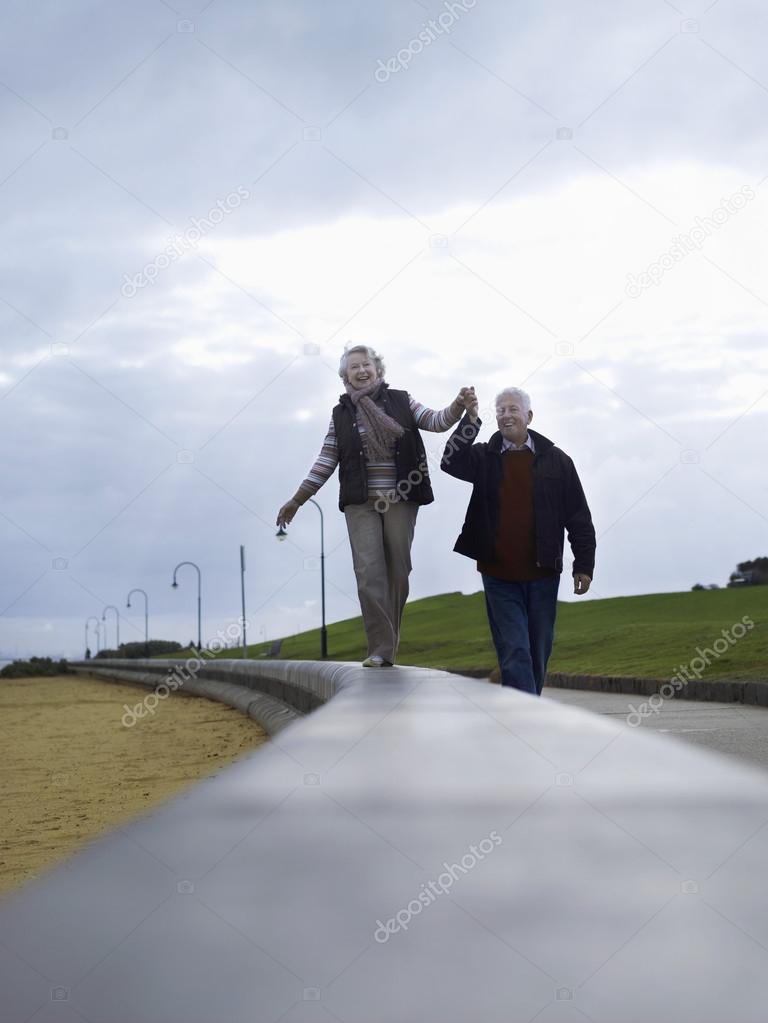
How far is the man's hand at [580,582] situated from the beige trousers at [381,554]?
46.5 inches

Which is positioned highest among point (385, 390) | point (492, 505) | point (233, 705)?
point (385, 390)

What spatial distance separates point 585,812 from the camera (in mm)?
2363

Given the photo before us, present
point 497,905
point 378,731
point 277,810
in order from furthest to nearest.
Answer: point 378,731 < point 277,810 < point 497,905

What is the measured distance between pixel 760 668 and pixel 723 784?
14026 mm

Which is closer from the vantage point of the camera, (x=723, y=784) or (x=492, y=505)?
(x=723, y=784)

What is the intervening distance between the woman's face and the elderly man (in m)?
0.94

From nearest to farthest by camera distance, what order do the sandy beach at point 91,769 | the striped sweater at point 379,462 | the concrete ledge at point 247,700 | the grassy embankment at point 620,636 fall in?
1. the sandy beach at point 91,769
2. the striped sweater at point 379,462
3. the concrete ledge at point 247,700
4. the grassy embankment at point 620,636

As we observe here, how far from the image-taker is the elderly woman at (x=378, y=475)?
23.9 feet

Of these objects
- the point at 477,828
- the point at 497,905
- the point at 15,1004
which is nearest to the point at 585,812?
the point at 477,828

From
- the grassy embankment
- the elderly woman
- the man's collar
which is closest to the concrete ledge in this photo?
the elderly woman

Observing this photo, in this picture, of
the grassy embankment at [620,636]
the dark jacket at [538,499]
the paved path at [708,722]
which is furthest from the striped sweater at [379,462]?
the grassy embankment at [620,636]

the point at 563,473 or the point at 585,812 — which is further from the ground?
the point at 563,473

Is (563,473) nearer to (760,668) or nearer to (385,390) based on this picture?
(385,390)

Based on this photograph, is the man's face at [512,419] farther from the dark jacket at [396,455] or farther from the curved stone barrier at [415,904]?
the curved stone barrier at [415,904]
